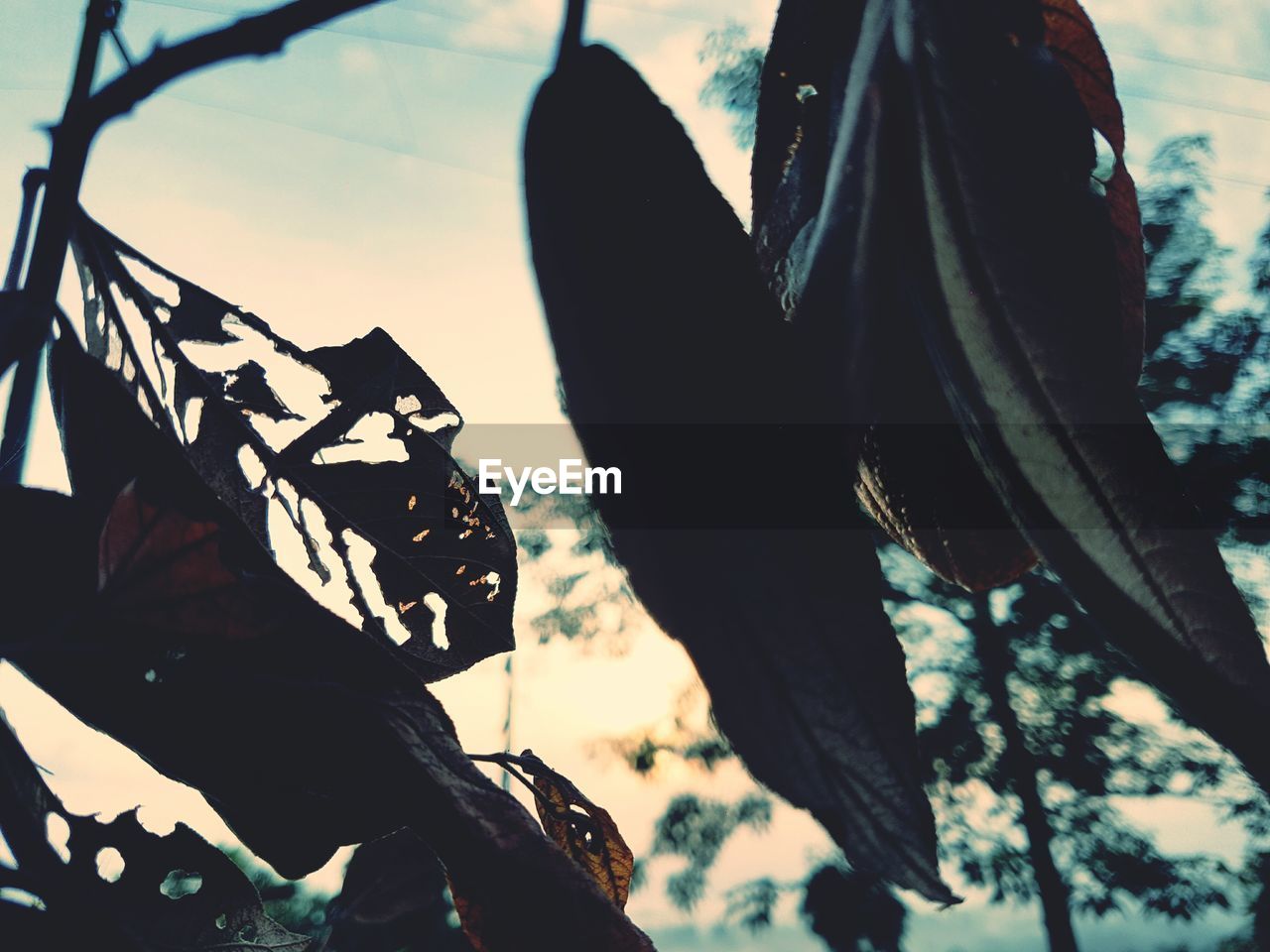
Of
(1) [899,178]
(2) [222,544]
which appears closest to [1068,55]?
(1) [899,178]

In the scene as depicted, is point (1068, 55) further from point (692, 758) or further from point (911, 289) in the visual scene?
point (692, 758)

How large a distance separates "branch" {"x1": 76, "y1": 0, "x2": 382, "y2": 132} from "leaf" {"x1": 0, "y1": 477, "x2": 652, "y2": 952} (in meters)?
0.12

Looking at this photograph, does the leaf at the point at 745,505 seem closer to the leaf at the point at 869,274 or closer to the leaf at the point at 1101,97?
the leaf at the point at 869,274

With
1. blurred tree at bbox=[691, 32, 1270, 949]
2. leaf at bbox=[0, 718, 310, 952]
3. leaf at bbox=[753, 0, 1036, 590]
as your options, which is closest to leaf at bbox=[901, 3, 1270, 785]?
leaf at bbox=[753, 0, 1036, 590]

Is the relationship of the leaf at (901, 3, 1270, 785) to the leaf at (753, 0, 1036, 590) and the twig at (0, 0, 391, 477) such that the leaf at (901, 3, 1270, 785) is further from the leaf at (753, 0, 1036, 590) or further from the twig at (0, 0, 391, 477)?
the twig at (0, 0, 391, 477)

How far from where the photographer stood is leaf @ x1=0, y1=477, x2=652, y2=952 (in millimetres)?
255

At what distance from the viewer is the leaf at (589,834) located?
0.43 m

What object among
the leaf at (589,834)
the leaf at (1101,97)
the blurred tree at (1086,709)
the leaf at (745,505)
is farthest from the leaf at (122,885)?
the blurred tree at (1086,709)

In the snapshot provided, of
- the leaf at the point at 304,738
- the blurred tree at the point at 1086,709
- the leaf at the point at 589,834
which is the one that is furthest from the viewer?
Result: the blurred tree at the point at 1086,709

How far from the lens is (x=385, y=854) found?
0.46 metres

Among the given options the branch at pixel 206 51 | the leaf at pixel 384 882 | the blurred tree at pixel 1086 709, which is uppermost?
the branch at pixel 206 51

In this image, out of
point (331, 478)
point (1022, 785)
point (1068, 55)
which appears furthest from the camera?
point (1022, 785)

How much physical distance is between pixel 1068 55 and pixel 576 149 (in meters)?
0.14

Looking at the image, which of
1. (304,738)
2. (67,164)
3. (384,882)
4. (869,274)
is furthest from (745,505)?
(384,882)
